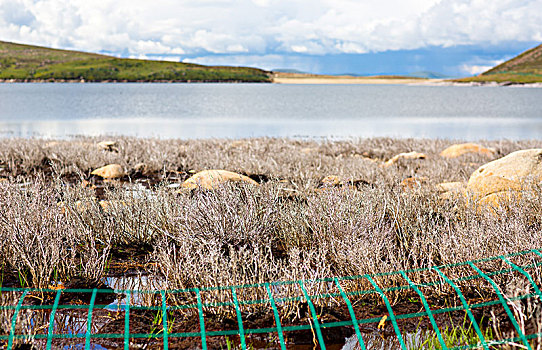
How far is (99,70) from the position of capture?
341ft

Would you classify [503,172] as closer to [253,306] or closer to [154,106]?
[253,306]

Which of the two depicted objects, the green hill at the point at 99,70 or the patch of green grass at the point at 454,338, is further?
the green hill at the point at 99,70

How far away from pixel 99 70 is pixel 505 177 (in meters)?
109

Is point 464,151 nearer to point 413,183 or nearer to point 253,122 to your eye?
point 413,183

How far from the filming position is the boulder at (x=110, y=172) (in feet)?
28.0

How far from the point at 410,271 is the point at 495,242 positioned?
107cm

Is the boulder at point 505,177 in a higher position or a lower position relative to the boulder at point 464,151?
higher

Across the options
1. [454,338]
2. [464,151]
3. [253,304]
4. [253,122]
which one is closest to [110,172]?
[253,304]

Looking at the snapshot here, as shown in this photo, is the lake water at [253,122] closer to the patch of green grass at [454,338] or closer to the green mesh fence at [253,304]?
the green mesh fence at [253,304]

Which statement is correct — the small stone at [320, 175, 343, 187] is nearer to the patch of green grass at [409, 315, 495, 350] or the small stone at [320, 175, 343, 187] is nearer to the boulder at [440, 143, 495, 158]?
the patch of green grass at [409, 315, 495, 350]

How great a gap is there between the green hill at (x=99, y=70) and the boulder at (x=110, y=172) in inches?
3840

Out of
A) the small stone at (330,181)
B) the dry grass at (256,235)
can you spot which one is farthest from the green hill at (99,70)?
the dry grass at (256,235)

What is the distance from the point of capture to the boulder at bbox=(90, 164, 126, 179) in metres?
8.52

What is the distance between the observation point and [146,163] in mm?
9359
